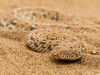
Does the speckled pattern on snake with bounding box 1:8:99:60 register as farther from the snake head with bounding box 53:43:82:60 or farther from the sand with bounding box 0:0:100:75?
the sand with bounding box 0:0:100:75

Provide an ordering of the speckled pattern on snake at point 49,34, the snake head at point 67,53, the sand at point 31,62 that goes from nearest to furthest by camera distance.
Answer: the sand at point 31,62 < the snake head at point 67,53 < the speckled pattern on snake at point 49,34

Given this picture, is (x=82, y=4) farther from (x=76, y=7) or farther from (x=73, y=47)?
(x=73, y=47)

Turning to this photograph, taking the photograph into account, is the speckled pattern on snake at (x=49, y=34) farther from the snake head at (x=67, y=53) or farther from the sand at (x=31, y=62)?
the sand at (x=31, y=62)

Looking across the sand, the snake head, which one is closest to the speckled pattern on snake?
the snake head

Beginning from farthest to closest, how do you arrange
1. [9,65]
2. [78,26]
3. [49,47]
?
[78,26], [49,47], [9,65]

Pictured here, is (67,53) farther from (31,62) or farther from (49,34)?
(49,34)

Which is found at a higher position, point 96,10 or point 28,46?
point 28,46

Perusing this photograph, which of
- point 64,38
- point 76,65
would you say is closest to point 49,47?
point 64,38

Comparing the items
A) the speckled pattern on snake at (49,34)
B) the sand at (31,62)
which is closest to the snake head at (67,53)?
the speckled pattern on snake at (49,34)
